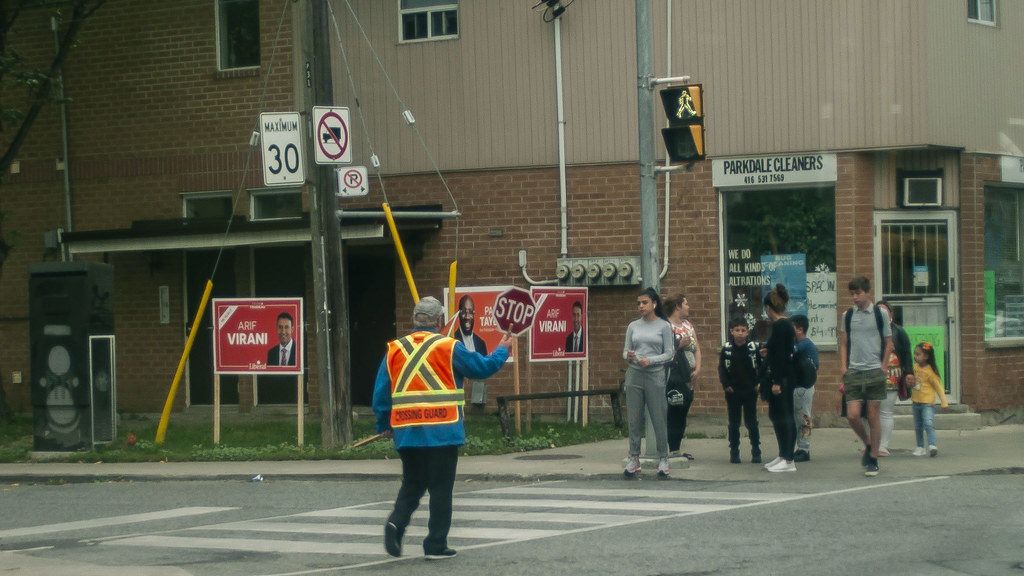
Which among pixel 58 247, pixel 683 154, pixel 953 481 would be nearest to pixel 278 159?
pixel 683 154

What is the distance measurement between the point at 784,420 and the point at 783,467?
1.51 ft

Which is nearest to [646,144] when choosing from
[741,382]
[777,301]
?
[777,301]

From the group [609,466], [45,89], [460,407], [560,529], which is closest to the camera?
[460,407]

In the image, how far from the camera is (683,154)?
14.0m

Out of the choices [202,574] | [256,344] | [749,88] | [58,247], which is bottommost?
[202,574]

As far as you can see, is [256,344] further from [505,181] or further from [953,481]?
[953,481]

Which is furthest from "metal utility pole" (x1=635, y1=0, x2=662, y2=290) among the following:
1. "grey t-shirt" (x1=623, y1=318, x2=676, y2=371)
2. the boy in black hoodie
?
the boy in black hoodie

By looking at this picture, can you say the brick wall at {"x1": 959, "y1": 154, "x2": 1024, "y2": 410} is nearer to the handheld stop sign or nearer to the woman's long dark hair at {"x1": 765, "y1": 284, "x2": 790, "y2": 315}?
the woman's long dark hair at {"x1": 765, "y1": 284, "x2": 790, "y2": 315}

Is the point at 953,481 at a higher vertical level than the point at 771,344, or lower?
lower

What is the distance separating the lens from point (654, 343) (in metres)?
13.7

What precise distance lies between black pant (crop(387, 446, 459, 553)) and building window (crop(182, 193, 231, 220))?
1279 centimetres

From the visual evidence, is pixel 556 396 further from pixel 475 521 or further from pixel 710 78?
pixel 475 521

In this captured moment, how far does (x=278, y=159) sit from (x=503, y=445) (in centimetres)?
428

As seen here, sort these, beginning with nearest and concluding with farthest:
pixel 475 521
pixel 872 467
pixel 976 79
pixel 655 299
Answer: pixel 475 521 → pixel 872 467 → pixel 655 299 → pixel 976 79
